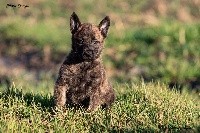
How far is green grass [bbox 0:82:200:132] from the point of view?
23.8ft

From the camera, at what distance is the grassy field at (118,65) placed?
7609mm

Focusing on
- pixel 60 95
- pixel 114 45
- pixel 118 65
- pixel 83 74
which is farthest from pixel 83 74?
pixel 114 45

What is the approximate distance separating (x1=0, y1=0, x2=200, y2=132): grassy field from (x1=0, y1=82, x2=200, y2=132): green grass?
0.01 m

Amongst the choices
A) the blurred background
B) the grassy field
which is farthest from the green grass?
the blurred background

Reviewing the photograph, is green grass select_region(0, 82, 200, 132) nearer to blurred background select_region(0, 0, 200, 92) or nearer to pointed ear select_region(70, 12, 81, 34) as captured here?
pointed ear select_region(70, 12, 81, 34)

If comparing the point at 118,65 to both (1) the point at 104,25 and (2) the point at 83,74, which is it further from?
(2) the point at 83,74

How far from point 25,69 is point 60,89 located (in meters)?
8.91

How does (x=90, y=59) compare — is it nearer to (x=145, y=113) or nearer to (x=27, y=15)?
(x=145, y=113)

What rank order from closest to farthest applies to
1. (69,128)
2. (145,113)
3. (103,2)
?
(69,128) → (145,113) → (103,2)

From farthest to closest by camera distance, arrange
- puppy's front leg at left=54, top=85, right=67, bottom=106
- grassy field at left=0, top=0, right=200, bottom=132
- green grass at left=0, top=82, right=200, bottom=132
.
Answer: puppy's front leg at left=54, top=85, right=67, bottom=106 → grassy field at left=0, top=0, right=200, bottom=132 → green grass at left=0, top=82, right=200, bottom=132

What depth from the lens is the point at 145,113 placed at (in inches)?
310

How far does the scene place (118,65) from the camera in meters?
17.3

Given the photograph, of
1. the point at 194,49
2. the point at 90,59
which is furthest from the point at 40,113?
the point at 194,49

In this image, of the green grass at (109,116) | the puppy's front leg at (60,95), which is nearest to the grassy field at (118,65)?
the green grass at (109,116)
